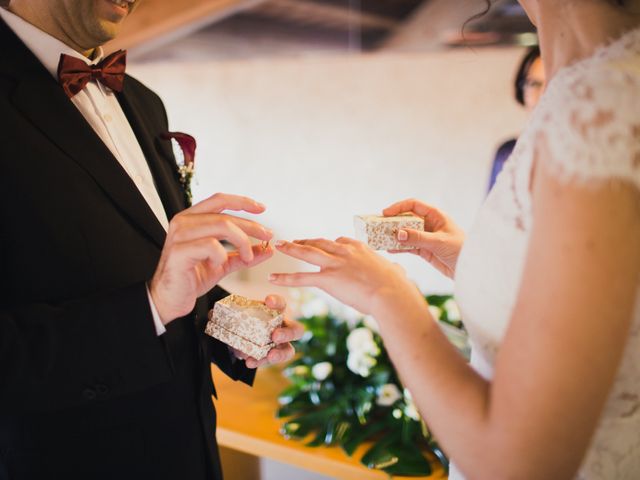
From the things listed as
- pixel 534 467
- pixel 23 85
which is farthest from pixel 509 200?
pixel 23 85

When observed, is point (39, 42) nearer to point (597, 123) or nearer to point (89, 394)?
point (89, 394)

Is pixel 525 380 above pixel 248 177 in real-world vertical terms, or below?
above

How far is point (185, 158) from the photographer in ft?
5.60

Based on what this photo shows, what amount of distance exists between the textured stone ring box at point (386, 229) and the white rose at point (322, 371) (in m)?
1.20

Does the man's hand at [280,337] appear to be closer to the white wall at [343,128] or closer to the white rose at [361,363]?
the white rose at [361,363]

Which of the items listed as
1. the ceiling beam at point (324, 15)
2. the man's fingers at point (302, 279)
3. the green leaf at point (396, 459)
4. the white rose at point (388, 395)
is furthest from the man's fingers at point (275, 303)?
the ceiling beam at point (324, 15)

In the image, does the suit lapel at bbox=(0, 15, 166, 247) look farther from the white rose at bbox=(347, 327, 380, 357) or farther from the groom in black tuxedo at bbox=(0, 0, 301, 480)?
the white rose at bbox=(347, 327, 380, 357)

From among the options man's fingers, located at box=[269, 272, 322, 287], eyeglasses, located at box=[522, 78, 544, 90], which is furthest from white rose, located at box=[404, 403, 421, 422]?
eyeglasses, located at box=[522, 78, 544, 90]

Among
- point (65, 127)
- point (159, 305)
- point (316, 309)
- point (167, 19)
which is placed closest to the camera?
point (159, 305)

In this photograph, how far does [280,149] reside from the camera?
4.25 metres

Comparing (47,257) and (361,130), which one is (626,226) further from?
(361,130)

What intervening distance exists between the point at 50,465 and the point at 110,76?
1000 mm

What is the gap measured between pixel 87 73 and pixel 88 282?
0.56 meters

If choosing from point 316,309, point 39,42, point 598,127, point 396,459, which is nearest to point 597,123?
point 598,127
